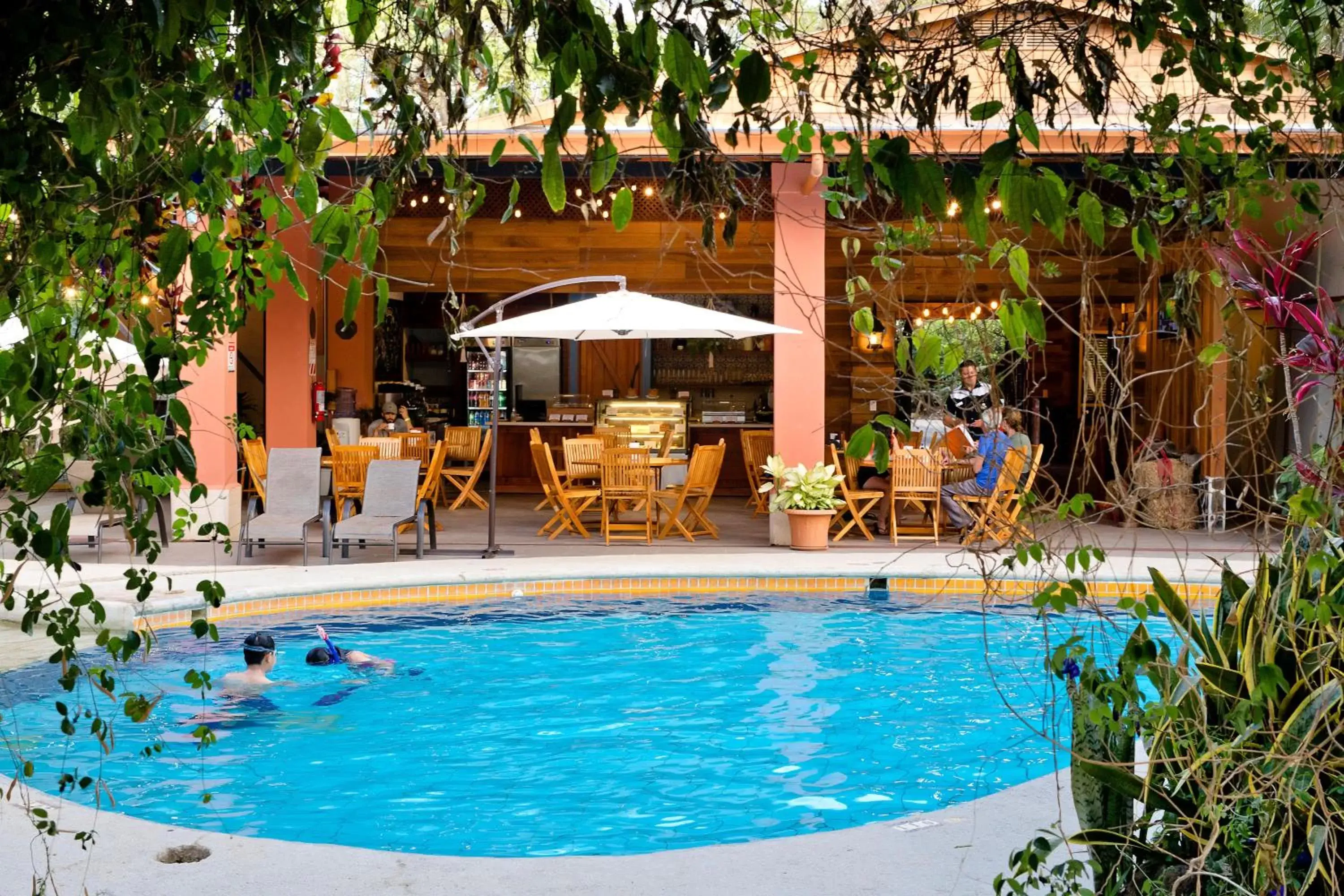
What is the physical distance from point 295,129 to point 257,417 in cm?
1501

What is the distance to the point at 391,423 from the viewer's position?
559 inches

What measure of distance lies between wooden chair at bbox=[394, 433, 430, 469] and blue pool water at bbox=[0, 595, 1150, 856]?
4.51m

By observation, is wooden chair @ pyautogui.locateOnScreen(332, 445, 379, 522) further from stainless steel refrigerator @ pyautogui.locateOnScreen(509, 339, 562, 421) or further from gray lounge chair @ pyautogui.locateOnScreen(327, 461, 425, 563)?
stainless steel refrigerator @ pyautogui.locateOnScreen(509, 339, 562, 421)

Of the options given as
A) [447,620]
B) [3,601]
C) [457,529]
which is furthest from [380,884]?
[457,529]

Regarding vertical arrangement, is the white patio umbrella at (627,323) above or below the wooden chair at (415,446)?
above

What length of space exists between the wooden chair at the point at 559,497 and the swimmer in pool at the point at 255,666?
177 inches

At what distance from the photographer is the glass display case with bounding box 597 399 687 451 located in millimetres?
14391

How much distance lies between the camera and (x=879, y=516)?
1158 cm

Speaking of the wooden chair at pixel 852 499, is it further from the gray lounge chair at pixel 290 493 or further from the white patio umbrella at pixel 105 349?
the white patio umbrella at pixel 105 349

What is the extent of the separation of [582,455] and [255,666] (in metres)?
5.32

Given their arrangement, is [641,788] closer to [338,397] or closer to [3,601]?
[3,601]

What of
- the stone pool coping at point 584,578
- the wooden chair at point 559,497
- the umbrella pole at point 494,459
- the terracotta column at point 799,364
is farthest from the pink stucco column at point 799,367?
the umbrella pole at point 494,459

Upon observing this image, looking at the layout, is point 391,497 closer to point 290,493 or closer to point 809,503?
point 290,493

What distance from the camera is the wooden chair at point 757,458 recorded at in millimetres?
13398
